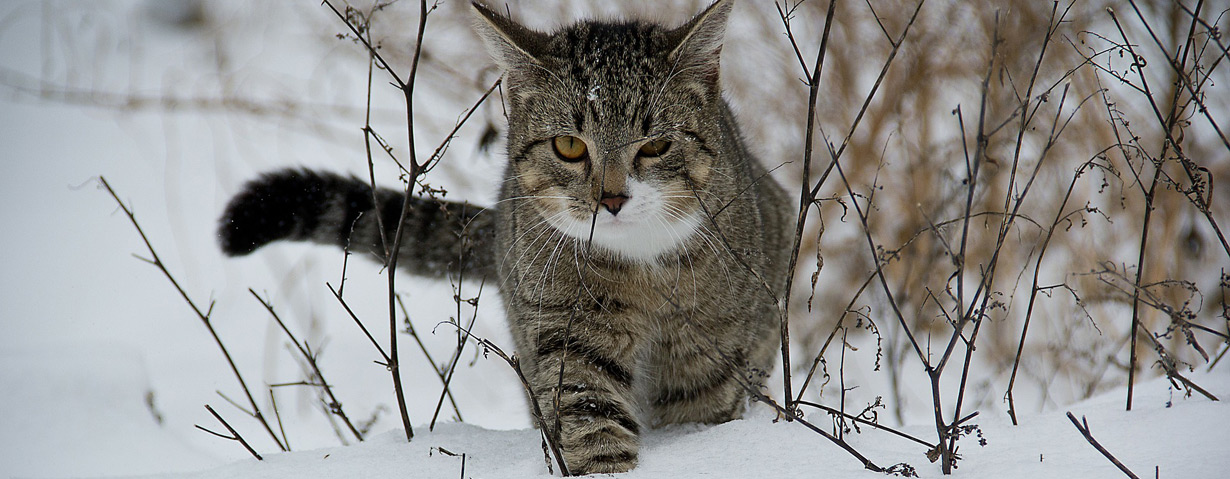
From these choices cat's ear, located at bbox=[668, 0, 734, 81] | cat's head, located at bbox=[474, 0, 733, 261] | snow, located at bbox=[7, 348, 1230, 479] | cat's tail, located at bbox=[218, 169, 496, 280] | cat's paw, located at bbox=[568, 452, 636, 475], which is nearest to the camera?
snow, located at bbox=[7, 348, 1230, 479]

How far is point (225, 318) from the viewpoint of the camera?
5.79 m

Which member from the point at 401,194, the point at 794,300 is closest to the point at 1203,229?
the point at 794,300

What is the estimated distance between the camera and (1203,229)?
181 inches

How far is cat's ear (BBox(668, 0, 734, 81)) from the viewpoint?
2.50 metres

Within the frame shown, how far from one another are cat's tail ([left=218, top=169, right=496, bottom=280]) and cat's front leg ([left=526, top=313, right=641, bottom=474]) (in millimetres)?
481

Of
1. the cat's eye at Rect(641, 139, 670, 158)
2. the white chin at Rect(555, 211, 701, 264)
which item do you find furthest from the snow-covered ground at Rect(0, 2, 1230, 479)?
the cat's eye at Rect(641, 139, 670, 158)

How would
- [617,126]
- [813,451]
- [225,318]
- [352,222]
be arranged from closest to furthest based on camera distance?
[813,451]
[617,126]
[352,222]
[225,318]

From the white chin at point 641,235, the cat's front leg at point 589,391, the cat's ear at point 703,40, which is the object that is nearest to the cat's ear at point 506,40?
the cat's ear at point 703,40

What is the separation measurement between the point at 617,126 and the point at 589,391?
75 centimetres

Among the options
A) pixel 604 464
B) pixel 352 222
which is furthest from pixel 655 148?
pixel 352 222

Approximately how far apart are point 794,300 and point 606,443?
2.96 metres

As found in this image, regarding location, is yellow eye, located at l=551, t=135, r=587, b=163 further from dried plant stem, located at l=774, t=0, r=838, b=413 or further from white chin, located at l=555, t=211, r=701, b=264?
dried plant stem, located at l=774, t=0, r=838, b=413

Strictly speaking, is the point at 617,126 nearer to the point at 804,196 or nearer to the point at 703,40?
the point at 703,40

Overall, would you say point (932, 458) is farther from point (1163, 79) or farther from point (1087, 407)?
point (1163, 79)
